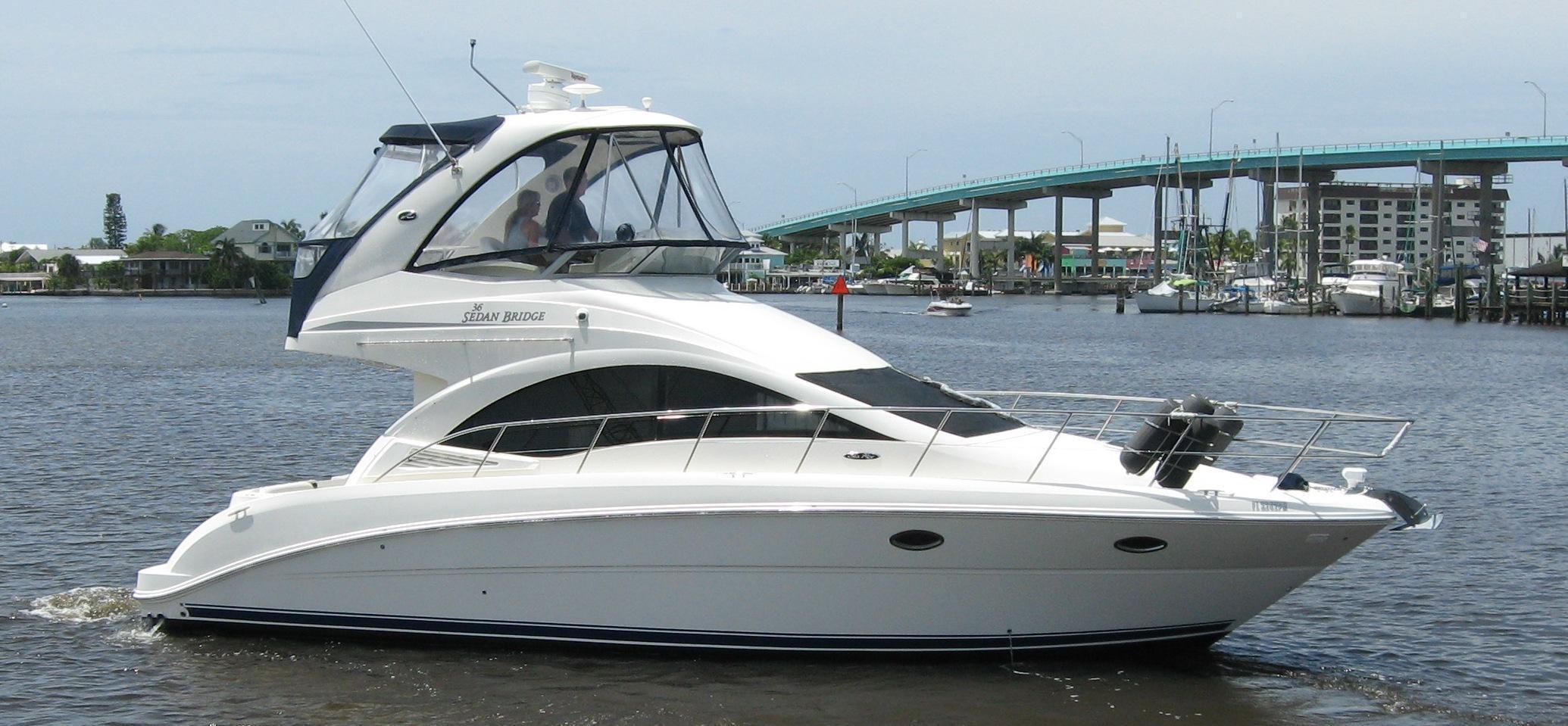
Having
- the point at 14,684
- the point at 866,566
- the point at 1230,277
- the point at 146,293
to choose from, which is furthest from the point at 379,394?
the point at 146,293

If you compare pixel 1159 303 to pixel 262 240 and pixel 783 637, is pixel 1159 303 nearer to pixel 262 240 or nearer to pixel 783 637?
pixel 783 637

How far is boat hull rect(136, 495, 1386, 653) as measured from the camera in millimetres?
8453

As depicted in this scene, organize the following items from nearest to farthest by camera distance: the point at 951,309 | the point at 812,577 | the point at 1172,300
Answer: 1. the point at 812,577
2. the point at 951,309
3. the point at 1172,300

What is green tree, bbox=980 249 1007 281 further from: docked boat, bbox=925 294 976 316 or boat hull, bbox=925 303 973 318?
boat hull, bbox=925 303 973 318

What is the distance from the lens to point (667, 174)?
1027 cm

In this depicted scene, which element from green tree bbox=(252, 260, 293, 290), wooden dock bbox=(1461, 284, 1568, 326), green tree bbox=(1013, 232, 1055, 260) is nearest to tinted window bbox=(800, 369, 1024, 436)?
wooden dock bbox=(1461, 284, 1568, 326)

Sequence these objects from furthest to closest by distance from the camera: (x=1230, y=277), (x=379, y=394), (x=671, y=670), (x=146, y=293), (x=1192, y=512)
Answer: (x=146, y=293), (x=1230, y=277), (x=379, y=394), (x=671, y=670), (x=1192, y=512)

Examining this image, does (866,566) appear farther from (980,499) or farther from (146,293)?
(146,293)

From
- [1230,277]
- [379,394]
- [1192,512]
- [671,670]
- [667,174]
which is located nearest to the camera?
[1192,512]

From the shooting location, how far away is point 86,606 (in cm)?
1133

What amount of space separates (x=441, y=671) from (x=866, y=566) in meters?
2.94

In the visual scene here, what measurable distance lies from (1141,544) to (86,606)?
8137 mm

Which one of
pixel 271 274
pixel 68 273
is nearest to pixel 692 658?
pixel 271 274

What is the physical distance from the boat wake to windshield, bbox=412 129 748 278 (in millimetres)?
3835
